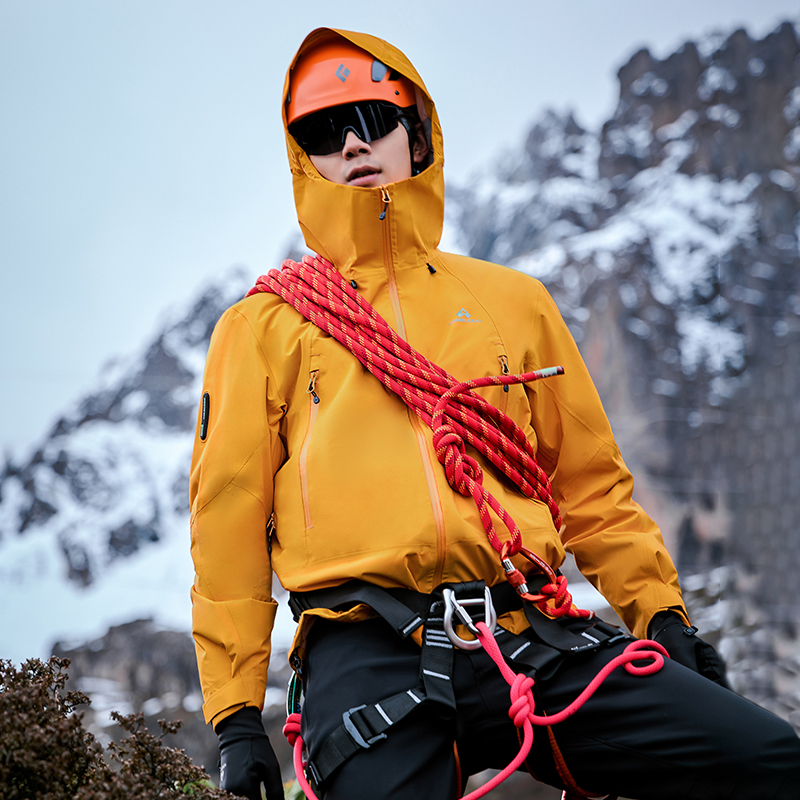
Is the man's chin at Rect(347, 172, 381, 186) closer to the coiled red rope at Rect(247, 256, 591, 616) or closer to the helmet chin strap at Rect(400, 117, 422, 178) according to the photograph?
the helmet chin strap at Rect(400, 117, 422, 178)

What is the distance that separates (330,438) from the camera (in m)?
1.75

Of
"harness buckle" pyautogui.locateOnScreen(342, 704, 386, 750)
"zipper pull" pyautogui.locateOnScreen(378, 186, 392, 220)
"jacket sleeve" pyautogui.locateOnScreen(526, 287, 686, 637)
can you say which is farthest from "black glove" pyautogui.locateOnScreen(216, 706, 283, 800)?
"zipper pull" pyautogui.locateOnScreen(378, 186, 392, 220)

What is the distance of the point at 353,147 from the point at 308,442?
2.91 ft

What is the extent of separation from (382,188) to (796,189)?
27.2 meters

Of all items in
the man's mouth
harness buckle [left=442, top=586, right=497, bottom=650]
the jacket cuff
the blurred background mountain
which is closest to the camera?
harness buckle [left=442, top=586, right=497, bottom=650]

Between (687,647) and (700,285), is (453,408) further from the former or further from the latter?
(700,285)

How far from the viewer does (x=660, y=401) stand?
56.4 ft

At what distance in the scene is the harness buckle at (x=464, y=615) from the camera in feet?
4.98

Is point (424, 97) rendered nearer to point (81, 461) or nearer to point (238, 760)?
point (238, 760)

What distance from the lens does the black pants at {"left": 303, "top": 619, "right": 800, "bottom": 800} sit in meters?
1.41

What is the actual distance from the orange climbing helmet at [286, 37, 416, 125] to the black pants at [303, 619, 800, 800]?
1.47 meters

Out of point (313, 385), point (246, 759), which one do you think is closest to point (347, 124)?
point (313, 385)

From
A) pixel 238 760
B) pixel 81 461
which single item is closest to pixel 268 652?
pixel 238 760

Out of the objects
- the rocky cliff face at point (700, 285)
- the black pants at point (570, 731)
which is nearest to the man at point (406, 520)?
the black pants at point (570, 731)
